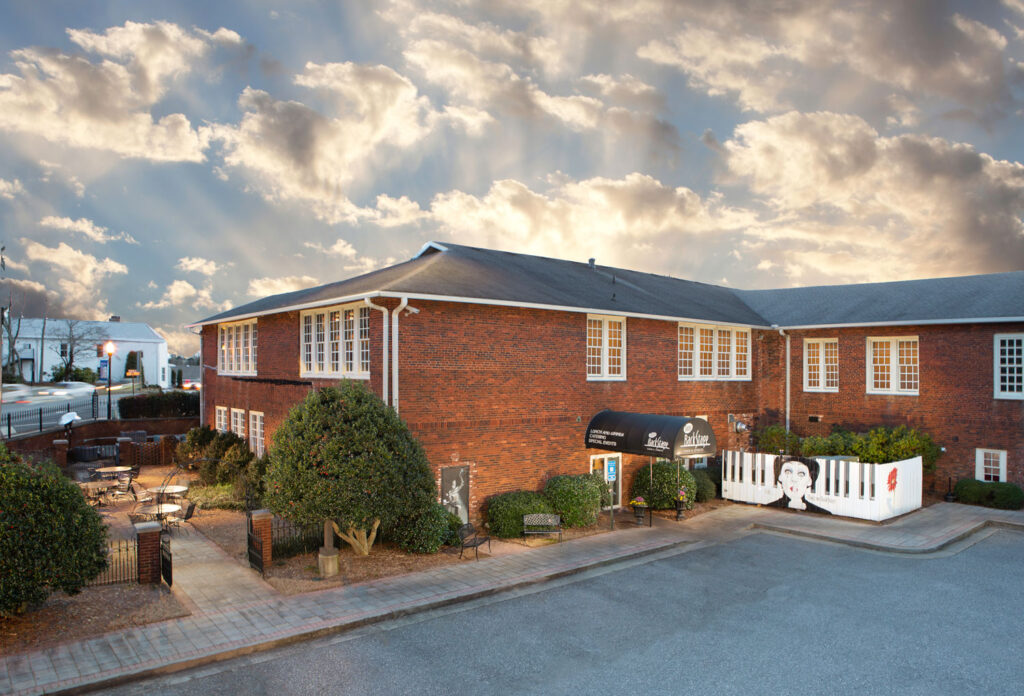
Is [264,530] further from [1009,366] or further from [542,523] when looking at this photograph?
[1009,366]

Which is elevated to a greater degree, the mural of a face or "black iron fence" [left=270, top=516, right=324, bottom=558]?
the mural of a face

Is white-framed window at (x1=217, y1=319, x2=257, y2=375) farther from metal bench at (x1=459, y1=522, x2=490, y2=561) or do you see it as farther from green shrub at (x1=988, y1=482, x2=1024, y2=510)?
green shrub at (x1=988, y1=482, x2=1024, y2=510)

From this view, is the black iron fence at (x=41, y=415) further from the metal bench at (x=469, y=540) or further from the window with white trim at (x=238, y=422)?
the metal bench at (x=469, y=540)

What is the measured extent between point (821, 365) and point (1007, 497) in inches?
294

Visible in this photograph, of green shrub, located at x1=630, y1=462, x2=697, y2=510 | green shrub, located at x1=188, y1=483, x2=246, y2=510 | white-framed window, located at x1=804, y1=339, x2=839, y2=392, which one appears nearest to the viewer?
green shrub, located at x1=188, y1=483, x2=246, y2=510

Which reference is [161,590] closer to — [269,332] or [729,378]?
[269,332]

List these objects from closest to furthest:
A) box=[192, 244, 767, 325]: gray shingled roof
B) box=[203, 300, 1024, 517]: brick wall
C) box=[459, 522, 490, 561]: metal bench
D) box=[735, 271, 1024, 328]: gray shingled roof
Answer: box=[459, 522, 490, 561]: metal bench, box=[203, 300, 1024, 517]: brick wall, box=[192, 244, 767, 325]: gray shingled roof, box=[735, 271, 1024, 328]: gray shingled roof

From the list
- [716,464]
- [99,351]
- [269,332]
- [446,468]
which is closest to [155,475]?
[269,332]

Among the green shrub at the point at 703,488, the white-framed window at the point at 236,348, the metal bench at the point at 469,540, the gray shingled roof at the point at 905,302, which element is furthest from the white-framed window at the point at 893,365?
the white-framed window at the point at 236,348

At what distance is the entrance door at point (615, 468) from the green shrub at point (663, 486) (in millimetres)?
519

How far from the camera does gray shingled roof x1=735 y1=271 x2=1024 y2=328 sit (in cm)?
2203

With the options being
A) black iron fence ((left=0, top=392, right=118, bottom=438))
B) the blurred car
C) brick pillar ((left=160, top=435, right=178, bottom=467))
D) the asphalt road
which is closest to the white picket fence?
the asphalt road

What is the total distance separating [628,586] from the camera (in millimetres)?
13148

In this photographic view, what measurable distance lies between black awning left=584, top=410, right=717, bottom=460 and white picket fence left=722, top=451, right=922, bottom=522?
4222mm
